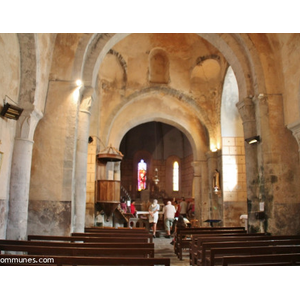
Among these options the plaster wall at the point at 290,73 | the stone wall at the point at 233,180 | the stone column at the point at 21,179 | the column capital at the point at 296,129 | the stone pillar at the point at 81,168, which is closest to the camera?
the stone column at the point at 21,179

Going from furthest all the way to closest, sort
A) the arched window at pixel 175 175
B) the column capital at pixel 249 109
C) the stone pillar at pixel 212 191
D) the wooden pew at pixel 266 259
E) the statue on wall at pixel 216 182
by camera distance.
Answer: the arched window at pixel 175 175 → the stone pillar at pixel 212 191 → the statue on wall at pixel 216 182 → the column capital at pixel 249 109 → the wooden pew at pixel 266 259

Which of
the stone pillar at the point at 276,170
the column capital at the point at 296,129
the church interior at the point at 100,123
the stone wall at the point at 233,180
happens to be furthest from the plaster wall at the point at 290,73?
the stone wall at the point at 233,180

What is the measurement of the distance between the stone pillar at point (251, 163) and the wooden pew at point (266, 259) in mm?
A: 4373

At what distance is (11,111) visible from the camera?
629 cm

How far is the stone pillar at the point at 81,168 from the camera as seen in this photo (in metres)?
8.05

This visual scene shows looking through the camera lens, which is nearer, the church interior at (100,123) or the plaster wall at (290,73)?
the church interior at (100,123)

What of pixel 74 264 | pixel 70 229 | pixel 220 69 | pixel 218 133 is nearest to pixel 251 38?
pixel 220 69

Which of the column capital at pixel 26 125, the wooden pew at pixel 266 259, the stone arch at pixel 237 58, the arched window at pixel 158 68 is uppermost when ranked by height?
the arched window at pixel 158 68

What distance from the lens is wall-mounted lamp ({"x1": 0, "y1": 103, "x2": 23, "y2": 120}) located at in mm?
6168

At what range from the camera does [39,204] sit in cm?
745

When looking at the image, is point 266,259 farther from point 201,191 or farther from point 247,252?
point 201,191

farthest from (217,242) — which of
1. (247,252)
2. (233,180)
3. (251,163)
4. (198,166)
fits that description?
(198,166)

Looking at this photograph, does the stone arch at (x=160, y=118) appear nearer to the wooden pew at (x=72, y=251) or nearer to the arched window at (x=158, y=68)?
the arched window at (x=158, y=68)

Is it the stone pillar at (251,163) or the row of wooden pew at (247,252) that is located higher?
the stone pillar at (251,163)
